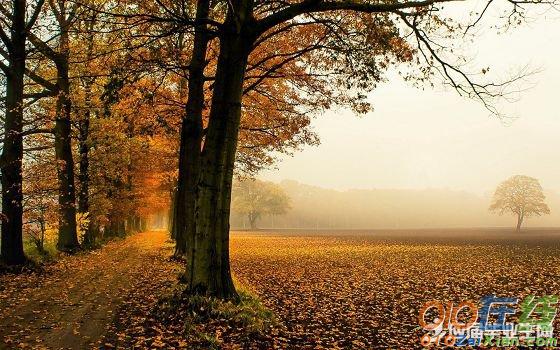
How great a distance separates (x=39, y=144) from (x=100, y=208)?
6517 mm

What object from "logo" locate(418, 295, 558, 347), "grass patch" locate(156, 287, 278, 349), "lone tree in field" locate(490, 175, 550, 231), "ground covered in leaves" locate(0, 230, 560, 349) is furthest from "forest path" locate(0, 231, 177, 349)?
"lone tree in field" locate(490, 175, 550, 231)

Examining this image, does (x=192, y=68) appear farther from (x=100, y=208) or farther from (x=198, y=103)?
(x=100, y=208)

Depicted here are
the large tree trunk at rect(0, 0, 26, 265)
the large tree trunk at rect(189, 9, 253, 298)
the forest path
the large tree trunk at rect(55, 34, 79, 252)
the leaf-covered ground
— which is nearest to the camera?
the forest path

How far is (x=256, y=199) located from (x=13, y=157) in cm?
9277

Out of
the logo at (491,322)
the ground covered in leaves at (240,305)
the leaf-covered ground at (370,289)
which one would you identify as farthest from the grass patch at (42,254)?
the logo at (491,322)

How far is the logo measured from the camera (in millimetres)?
8805

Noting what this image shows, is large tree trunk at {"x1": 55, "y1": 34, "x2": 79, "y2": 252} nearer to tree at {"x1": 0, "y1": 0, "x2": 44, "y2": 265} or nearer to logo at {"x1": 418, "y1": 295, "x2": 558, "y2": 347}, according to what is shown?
tree at {"x1": 0, "y1": 0, "x2": 44, "y2": 265}

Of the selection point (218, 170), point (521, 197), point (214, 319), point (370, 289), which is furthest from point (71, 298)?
point (521, 197)

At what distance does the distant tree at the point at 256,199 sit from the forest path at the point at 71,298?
8678 centimetres

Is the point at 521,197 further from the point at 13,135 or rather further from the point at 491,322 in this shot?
the point at 13,135

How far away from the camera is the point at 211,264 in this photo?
33.8 ft

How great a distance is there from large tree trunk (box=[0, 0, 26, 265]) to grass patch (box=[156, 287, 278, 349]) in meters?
8.79

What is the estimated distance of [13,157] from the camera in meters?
16.3

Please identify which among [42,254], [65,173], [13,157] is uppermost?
[13,157]
